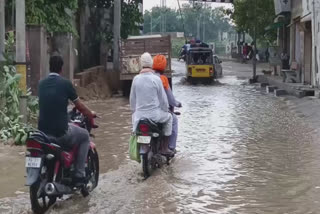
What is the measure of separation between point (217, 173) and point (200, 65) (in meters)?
23.0

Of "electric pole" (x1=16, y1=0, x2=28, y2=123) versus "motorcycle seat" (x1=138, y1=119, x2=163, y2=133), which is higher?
"electric pole" (x1=16, y1=0, x2=28, y2=123)

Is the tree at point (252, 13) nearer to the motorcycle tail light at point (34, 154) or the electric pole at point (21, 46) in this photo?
the electric pole at point (21, 46)

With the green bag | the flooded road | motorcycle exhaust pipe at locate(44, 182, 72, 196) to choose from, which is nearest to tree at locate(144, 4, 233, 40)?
the flooded road

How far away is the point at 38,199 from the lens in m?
6.64

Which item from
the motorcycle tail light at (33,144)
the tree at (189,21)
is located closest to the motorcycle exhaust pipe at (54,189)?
the motorcycle tail light at (33,144)

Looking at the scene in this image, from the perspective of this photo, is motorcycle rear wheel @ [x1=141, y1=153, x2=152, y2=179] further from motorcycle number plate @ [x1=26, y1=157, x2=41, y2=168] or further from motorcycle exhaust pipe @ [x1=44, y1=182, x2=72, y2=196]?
motorcycle number plate @ [x1=26, y1=157, x2=41, y2=168]

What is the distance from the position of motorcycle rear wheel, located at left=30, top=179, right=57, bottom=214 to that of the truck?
1652 cm

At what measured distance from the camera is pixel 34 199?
6441 millimetres

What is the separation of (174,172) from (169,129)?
673mm

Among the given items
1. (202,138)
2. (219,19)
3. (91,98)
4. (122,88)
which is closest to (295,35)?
(122,88)

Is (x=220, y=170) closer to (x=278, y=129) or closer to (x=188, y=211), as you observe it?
(x=188, y=211)

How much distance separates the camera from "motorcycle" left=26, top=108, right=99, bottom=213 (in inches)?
248

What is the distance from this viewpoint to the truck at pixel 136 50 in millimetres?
23266

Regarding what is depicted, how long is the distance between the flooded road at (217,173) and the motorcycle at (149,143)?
0.54 feet
